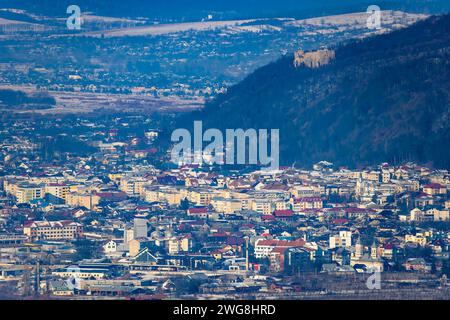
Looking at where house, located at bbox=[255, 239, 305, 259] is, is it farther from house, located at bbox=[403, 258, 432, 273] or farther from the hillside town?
house, located at bbox=[403, 258, 432, 273]

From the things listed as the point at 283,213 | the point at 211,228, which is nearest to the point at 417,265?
the point at 211,228

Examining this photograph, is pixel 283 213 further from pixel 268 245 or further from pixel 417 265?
pixel 417 265

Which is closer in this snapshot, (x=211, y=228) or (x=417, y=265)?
(x=417, y=265)

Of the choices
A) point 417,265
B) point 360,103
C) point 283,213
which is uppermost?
point 360,103

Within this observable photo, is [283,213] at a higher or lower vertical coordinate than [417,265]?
higher

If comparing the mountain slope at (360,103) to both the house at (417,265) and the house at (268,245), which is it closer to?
the house at (268,245)

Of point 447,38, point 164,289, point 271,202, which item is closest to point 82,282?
point 164,289

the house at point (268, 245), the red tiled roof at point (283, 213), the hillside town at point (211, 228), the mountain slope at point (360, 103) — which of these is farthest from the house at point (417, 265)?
the mountain slope at point (360, 103)

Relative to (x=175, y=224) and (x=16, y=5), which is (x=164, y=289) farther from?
(x=16, y=5)
